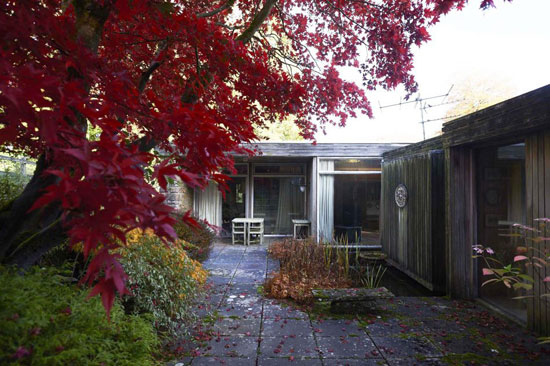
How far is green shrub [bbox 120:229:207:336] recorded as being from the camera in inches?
121

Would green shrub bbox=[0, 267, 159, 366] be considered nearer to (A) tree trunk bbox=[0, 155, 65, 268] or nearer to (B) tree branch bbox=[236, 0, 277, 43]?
(A) tree trunk bbox=[0, 155, 65, 268]

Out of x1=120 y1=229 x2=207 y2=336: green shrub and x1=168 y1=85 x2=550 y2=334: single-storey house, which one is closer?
x1=120 y1=229 x2=207 y2=336: green shrub

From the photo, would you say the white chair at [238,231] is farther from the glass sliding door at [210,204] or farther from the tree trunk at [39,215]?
the tree trunk at [39,215]

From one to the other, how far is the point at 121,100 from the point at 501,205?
14.9 feet

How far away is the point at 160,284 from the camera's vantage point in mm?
3193

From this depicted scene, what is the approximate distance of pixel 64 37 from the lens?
175 cm

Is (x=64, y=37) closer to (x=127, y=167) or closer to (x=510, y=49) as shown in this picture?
(x=127, y=167)

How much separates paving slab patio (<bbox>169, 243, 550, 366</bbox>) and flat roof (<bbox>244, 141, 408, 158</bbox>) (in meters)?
4.75

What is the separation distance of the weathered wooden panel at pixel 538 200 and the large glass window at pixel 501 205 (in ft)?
0.89

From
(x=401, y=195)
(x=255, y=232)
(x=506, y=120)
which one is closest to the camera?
(x=506, y=120)

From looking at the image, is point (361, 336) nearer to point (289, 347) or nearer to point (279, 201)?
point (289, 347)

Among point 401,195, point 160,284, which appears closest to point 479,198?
point 401,195

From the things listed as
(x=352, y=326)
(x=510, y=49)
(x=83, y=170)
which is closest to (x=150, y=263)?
(x=352, y=326)

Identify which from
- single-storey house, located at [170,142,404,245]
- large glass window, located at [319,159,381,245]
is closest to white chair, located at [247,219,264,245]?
single-storey house, located at [170,142,404,245]
